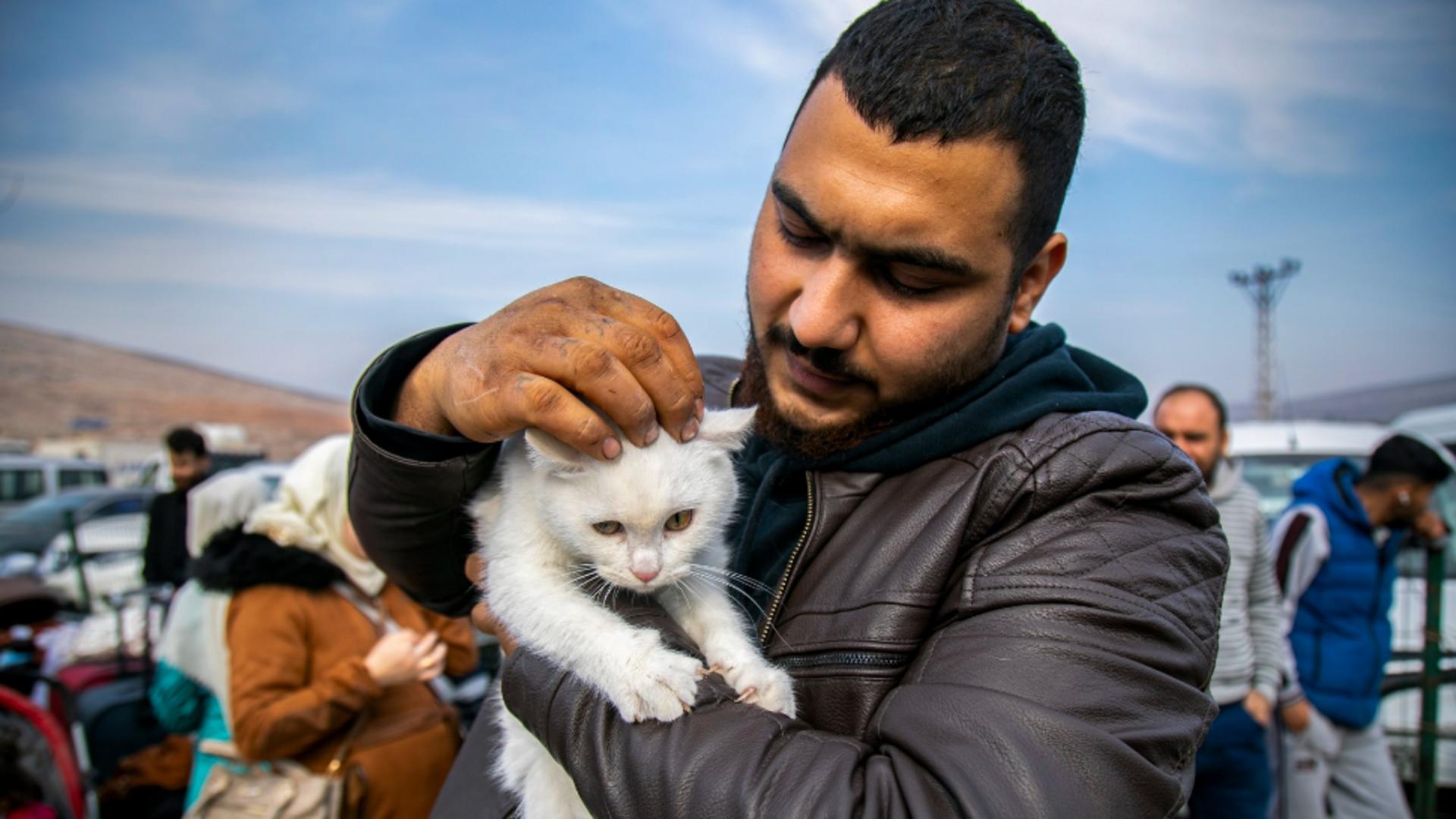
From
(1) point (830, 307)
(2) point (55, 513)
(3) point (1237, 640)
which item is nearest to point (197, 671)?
(1) point (830, 307)

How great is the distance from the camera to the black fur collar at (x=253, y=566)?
3.21m

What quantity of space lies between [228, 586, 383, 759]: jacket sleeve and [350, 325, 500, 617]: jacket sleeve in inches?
58.8

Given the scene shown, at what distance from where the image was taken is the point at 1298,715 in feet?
15.2

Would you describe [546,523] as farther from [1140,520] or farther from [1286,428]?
[1286,428]

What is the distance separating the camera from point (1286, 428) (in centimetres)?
704

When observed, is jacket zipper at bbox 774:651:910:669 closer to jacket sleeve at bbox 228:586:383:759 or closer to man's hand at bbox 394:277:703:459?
man's hand at bbox 394:277:703:459

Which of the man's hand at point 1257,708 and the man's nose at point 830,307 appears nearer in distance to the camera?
the man's nose at point 830,307

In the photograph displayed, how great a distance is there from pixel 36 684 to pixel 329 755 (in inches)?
85.8

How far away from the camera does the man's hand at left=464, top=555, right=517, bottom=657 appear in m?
1.71

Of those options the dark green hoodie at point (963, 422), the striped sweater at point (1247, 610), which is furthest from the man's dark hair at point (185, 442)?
the striped sweater at point (1247, 610)

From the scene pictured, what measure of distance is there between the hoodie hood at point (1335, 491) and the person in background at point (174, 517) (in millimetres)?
7857

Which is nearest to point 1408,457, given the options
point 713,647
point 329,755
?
point 713,647

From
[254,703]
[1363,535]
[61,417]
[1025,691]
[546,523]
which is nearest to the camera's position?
[1025,691]

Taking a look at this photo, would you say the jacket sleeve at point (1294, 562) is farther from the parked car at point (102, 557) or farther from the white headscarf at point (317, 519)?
the parked car at point (102, 557)
